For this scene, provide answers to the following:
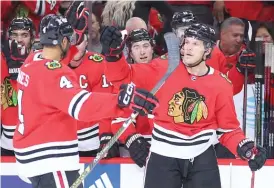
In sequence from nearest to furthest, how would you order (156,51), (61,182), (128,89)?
(128,89) → (61,182) → (156,51)

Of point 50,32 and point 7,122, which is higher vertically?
point 50,32

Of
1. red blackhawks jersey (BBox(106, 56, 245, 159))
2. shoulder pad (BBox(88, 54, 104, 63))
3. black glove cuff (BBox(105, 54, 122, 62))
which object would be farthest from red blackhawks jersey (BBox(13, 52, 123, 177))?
shoulder pad (BBox(88, 54, 104, 63))

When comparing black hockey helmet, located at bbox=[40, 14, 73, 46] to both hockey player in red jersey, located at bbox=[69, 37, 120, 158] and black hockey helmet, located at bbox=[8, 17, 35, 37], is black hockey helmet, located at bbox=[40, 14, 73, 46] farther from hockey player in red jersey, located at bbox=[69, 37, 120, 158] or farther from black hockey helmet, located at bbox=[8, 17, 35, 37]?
black hockey helmet, located at bbox=[8, 17, 35, 37]

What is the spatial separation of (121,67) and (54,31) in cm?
50

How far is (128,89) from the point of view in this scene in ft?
10.6

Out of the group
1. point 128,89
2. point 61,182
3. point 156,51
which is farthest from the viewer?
point 156,51

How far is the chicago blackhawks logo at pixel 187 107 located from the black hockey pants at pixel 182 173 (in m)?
0.20

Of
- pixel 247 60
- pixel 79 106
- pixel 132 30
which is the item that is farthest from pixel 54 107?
Answer: pixel 247 60

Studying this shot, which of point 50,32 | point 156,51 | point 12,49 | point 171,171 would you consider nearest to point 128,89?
point 50,32

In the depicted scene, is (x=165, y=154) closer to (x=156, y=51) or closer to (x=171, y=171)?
(x=171, y=171)

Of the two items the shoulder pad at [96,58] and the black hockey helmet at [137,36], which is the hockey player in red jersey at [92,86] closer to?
the shoulder pad at [96,58]

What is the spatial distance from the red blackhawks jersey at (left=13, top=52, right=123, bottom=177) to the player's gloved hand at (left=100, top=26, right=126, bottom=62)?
1.02ft

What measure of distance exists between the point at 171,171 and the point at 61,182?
618mm

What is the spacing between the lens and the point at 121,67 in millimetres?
3840
